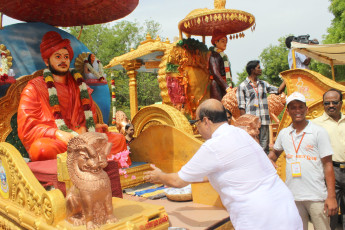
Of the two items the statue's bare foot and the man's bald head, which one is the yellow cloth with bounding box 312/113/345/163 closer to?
the man's bald head

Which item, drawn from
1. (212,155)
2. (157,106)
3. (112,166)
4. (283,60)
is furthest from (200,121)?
(283,60)

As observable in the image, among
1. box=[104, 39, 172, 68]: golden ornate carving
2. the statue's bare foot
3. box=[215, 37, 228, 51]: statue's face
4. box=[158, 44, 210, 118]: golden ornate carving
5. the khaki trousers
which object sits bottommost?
the khaki trousers

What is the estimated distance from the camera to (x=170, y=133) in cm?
421

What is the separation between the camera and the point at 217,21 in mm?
5414

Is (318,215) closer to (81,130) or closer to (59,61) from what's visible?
(81,130)

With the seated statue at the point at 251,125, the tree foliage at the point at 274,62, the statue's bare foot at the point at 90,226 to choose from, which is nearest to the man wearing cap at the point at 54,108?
the statue's bare foot at the point at 90,226

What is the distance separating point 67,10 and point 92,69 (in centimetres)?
94

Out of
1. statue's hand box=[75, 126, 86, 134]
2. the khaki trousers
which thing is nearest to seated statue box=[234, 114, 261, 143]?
the khaki trousers

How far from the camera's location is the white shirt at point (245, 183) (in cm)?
183

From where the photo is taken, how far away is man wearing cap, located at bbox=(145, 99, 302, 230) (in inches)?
72.0

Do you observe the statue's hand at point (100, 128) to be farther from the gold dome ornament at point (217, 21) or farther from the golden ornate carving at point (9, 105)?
the gold dome ornament at point (217, 21)

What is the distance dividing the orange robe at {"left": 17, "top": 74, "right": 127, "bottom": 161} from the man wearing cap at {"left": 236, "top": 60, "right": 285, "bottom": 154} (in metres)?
1.98

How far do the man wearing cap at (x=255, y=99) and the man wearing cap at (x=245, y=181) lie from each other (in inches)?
103

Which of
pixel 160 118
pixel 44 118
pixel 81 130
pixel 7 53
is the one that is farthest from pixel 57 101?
pixel 160 118
